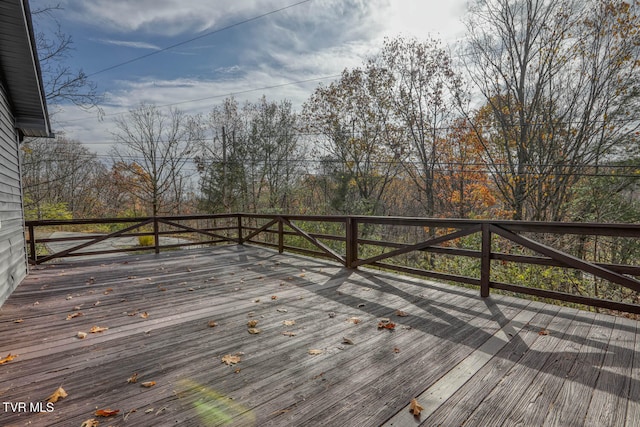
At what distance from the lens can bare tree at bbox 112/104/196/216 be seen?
15.2 m

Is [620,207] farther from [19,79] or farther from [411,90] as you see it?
[19,79]

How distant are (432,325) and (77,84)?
11867mm

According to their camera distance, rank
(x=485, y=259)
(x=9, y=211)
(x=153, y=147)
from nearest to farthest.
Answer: (x=485, y=259) → (x=9, y=211) → (x=153, y=147)

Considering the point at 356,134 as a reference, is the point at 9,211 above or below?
below

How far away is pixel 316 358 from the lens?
2.23m

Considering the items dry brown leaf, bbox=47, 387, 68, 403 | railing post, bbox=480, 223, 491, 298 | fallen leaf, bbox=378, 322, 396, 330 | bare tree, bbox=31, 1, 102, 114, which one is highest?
bare tree, bbox=31, 1, 102, 114

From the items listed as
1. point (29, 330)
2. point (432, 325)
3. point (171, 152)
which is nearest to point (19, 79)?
point (29, 330)

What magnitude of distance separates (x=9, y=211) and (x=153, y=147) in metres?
12.5

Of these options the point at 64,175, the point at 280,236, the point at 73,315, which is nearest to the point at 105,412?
the point at 73,315

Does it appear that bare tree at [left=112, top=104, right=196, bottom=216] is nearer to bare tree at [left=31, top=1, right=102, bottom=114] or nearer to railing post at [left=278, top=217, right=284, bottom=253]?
bare tree at [left=31, top=1, right=102, bottom=114]

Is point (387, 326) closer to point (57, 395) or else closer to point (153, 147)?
point (57, 395)

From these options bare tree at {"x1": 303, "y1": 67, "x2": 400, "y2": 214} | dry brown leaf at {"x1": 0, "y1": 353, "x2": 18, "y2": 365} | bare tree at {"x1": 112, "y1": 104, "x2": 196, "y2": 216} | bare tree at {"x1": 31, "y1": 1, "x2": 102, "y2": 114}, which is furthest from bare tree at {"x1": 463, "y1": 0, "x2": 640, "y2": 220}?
bare tree at {"x1": 112, "y1": 104, "x2": 196, "y2": 216}

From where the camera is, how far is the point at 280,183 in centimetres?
1520

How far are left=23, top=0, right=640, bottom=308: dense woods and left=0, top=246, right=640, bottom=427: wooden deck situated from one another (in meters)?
4.44
